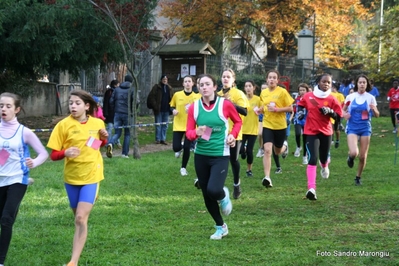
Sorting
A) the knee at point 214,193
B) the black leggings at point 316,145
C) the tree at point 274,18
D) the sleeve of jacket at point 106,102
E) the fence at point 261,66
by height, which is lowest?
the knee at point 214,193

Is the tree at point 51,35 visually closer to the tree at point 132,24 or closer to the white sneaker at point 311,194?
the tree at point 132,24

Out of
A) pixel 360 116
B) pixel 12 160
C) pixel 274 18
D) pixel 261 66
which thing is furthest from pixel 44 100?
pixel 12 160

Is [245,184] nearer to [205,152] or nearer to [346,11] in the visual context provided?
[205,152]

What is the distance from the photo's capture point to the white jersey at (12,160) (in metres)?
6.53

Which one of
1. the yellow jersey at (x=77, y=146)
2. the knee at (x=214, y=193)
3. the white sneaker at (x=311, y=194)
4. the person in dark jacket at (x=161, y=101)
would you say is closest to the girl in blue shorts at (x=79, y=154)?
the yellow jersey at (x=77, y=146)

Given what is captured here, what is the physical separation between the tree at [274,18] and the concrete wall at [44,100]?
264 inches

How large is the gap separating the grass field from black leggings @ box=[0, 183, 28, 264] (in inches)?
15.6

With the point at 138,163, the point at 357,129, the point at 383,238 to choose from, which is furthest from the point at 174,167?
the point at 383,238

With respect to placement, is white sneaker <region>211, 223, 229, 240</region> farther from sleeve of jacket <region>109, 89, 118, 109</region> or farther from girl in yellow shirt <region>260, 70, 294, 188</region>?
sleeve of jacket <region>109, 89, 118, 109</region>

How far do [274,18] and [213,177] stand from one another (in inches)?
1071

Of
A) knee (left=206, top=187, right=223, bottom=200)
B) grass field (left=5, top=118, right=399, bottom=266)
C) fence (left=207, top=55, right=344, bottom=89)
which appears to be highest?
fence (left=207, top=55, right=344, bottom=89)

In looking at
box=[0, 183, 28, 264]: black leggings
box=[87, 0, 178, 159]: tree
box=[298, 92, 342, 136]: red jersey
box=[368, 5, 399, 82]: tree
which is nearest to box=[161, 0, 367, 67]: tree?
box=[368, 5, 399, 82]: tree

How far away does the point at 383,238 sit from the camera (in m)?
7.65

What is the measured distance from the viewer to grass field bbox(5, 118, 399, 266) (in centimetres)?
692
